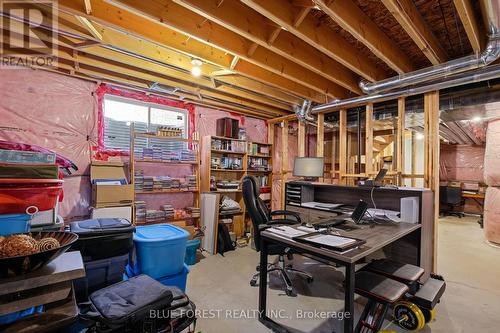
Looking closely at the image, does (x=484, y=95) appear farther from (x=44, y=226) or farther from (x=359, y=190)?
(x=44, y=226)

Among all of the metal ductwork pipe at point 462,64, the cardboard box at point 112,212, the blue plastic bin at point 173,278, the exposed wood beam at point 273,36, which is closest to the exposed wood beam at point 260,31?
the exposed wood beam at point 273,36

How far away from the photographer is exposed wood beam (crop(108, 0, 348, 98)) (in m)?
1.86

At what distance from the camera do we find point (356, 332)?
1746 millimetres

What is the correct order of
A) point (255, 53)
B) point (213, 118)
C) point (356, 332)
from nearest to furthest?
1. point (356, 332)
2. point (255, 53)
3. point (213, 118)

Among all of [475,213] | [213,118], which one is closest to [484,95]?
[213,118]

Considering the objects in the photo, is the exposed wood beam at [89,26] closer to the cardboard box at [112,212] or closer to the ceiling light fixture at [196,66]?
the ceiling light fixture at [196,66]

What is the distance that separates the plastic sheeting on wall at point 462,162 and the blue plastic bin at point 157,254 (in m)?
9.37

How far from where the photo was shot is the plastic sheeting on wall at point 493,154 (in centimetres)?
423

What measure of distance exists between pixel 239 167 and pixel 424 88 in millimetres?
2997

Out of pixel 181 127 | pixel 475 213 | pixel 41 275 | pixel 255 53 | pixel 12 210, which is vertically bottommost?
pixel 475 213

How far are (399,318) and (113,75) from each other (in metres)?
4.10

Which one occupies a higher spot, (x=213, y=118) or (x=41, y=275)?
(x=213, y=118)

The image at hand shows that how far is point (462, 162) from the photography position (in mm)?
7836

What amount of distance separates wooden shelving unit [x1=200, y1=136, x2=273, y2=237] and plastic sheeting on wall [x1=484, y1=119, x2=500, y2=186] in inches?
158
